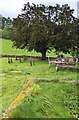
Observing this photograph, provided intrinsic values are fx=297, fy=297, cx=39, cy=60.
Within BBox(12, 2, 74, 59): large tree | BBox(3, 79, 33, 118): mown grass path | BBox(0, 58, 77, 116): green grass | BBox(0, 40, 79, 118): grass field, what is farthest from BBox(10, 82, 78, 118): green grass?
BBox(12, 2, 74, 59): large tree

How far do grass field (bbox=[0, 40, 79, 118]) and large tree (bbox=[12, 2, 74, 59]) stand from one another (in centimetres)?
946

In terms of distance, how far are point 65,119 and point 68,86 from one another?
4.76 m

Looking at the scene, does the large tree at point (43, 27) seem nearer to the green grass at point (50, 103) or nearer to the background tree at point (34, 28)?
the background tree at point (34, 28)

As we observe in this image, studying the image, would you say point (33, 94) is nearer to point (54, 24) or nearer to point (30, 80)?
point (30, 80)

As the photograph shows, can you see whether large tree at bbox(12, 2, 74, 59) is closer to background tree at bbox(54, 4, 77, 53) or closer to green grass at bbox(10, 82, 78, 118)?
background tree at bbox(54, 4, 77, 53)

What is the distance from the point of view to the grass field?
1683 cm

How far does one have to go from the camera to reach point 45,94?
1959 centimetres

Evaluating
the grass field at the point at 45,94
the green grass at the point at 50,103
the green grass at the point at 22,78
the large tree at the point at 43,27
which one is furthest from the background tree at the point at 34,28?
the green grass at the point at 50,103

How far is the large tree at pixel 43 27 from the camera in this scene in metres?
35.7

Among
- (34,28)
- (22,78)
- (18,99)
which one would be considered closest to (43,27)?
(34,28)

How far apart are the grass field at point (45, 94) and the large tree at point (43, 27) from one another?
31.0 feet

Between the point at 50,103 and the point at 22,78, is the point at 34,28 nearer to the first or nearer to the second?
the point at 22,78

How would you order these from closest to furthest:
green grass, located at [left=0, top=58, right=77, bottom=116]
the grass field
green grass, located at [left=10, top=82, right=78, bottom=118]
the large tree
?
green grass, located at [left=10, top=82, right=78, bottom=118] < the grass field < green grass, located at [left=0, top=58, right=77, bottom=116] < the large tree

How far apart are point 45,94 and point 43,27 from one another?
17.4 metres
